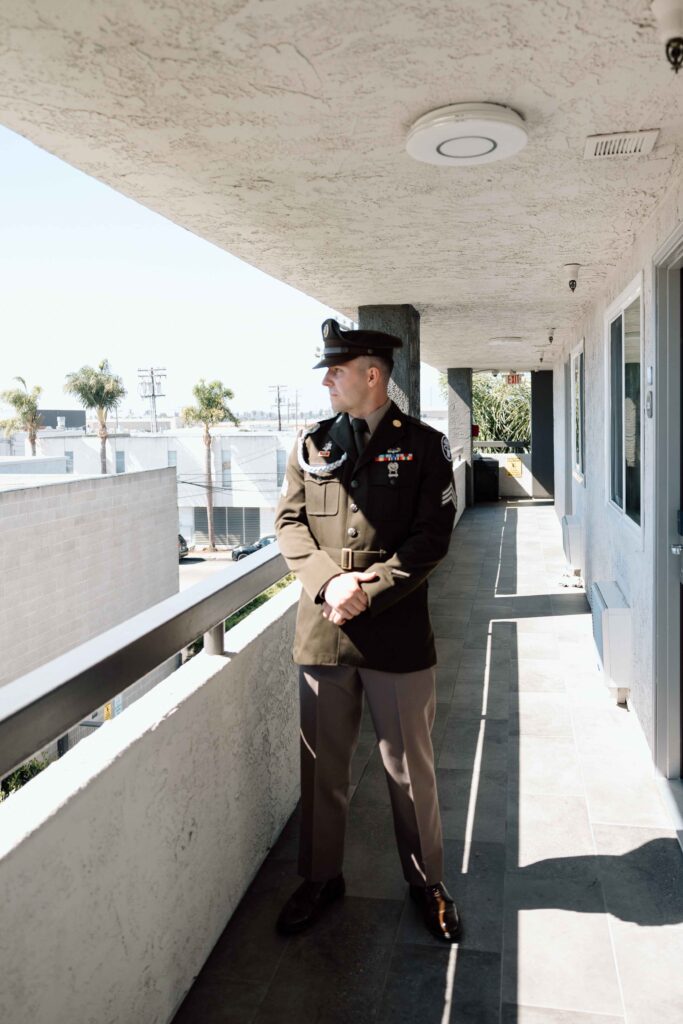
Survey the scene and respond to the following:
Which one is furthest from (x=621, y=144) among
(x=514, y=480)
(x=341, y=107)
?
(x=514, y=480)

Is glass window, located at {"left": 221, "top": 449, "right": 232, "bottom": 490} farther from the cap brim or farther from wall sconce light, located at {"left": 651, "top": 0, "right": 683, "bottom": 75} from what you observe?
wall sconce light, located at {"left": 651, "top": 0, "right": 683, "bottom": 75}

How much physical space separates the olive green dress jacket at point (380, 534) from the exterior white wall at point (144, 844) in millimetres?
361

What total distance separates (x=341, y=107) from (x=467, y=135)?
41 cm

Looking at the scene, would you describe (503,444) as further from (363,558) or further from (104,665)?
(104,665)

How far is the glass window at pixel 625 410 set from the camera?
3.99 m

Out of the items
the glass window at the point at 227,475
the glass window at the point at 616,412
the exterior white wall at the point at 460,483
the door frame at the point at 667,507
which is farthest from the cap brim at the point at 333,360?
the exterior white wall at the point at 460,483

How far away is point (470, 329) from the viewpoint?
8.42 m

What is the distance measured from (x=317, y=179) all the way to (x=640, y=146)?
1125mm

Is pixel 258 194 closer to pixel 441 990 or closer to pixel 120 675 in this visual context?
pixel 120 675


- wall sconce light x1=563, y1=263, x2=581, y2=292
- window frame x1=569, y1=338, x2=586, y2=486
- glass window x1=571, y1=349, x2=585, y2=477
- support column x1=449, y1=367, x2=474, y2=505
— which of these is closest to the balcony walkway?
wall sconce light x1=563, y1=263, x2=581, y2=292

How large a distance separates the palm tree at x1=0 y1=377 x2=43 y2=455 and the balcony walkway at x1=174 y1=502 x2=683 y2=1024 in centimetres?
4596

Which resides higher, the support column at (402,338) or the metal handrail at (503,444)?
the support column at (402,338)

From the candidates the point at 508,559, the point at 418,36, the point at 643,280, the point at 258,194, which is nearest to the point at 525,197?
the point at 643,280

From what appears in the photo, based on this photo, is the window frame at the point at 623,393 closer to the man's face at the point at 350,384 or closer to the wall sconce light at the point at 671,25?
the man's face at the point at 350,384
